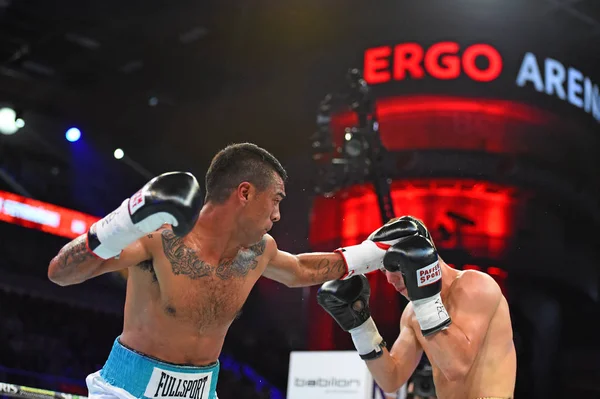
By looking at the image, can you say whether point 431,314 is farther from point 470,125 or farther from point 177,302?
point 470,125

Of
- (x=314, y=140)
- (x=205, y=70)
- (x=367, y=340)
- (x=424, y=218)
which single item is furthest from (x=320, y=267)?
(x=205, y=70)

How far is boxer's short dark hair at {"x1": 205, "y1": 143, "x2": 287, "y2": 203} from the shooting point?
2.52m

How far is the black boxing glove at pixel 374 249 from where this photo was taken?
294cm

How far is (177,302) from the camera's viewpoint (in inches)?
91.4

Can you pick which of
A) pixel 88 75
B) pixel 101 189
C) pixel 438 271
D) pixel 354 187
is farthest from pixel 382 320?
pixel 438 271

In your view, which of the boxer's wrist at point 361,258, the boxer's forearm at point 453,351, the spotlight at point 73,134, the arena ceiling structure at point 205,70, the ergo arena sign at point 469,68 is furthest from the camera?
the spotlight at point 73,134

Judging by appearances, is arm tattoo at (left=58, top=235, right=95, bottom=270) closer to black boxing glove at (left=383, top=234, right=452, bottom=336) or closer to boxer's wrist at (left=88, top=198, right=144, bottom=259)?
boxer's wrist at (left=88, top=198, right=144, bottom=259)

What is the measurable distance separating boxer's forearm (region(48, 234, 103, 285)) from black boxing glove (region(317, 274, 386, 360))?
1.30 metres

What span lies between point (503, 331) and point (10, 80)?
10084 mm

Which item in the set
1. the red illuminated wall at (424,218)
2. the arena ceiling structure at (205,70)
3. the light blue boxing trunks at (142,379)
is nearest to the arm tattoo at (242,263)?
the light blue boxing trunks at (142,379)

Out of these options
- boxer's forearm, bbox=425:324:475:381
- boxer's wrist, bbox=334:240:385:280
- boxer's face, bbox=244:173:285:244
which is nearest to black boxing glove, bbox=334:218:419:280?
boxer's wrist, bbox=334:240:385:280

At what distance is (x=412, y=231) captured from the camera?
299 centimetres

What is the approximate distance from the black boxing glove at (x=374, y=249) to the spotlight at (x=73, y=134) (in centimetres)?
864

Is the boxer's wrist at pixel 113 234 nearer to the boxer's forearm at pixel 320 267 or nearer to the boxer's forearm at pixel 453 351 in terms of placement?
the boxer's forearm at pixel 320 267
